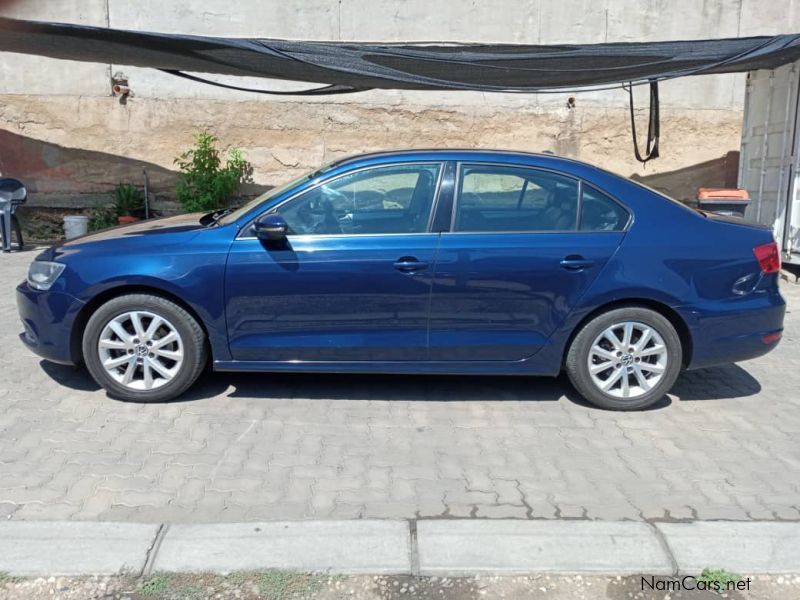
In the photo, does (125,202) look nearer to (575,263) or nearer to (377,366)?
(377,366)

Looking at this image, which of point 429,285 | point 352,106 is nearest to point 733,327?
point 429,285

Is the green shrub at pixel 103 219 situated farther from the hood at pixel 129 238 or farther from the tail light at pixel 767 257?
the tail light at pixel 767 257

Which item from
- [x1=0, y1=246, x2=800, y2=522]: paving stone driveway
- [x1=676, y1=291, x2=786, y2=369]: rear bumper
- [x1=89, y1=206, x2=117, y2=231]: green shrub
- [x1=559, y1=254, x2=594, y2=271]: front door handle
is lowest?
[x1=0, y1=246, x2=800, y2=522]: paving stone driveway

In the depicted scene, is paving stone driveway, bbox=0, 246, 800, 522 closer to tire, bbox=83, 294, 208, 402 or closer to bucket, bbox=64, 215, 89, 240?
tire, bbox=83, 294, 208, 402

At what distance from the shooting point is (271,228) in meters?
4.17

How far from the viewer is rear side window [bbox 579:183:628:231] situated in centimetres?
442

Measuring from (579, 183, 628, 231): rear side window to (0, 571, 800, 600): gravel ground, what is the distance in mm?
2268

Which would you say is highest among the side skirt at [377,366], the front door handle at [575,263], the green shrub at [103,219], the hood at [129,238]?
the hood at [129,238]

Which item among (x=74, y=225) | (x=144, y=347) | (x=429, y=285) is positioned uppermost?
(x=429, y=285)

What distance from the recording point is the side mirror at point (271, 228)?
417cm

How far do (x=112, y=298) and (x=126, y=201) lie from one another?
7.06 metres

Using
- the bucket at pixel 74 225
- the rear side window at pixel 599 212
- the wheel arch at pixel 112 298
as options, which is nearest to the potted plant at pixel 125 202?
the bucket at pixel 74 225

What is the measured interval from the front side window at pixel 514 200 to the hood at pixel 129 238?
1761 millimetres

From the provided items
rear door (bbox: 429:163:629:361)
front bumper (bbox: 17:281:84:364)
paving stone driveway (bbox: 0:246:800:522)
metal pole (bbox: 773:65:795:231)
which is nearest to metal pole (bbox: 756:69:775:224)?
metal pole (bbox: 773:65:795:231)
